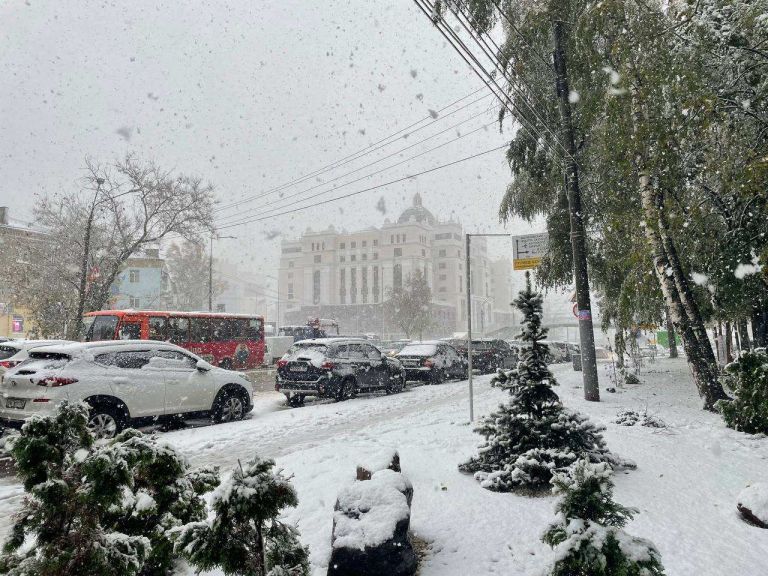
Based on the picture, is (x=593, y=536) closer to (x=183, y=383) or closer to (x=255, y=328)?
(x=183, y=383)

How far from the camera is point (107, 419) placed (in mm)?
8172

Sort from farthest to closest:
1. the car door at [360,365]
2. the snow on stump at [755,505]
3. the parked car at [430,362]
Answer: the parked car at [430,362] → the car door at [360,365] → the snow on stump at [755,505]

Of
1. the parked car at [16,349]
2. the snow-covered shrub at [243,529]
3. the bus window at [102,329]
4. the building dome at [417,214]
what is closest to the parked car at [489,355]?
Answer: the bus window at [102,329]

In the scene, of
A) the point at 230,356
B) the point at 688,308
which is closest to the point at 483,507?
the point at 688,308

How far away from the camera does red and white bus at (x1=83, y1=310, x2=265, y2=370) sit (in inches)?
748

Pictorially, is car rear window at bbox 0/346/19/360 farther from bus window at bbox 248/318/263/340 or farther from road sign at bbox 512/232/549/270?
bus window at bbox 248/318/263/340

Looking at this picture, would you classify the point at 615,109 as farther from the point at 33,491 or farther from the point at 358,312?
the point at 358,312

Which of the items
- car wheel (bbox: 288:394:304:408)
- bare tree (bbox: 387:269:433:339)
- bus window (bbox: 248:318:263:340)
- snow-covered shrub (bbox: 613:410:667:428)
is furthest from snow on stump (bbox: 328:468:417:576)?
bare tree (bbox: 387:269:433:339)

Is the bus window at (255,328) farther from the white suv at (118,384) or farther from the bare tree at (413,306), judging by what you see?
the bare tree at (413,306)

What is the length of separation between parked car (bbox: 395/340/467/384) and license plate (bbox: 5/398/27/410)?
12891mm

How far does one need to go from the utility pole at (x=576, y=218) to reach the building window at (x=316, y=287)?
118 metres

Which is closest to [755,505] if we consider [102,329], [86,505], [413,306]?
[86,505]

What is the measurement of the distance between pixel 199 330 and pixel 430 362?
1066cm

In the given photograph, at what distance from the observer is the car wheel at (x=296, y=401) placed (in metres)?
13.3
